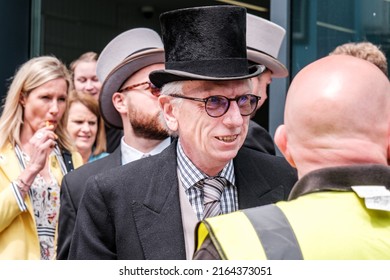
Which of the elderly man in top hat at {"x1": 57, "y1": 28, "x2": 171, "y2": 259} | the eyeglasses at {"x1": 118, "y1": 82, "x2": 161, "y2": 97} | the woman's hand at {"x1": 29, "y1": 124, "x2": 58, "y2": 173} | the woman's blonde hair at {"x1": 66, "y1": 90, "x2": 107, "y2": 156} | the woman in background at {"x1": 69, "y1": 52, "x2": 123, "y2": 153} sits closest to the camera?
the elderly man in top hat at {"x1": 57, "y1": 28, "x2": 171, "y2": 259}

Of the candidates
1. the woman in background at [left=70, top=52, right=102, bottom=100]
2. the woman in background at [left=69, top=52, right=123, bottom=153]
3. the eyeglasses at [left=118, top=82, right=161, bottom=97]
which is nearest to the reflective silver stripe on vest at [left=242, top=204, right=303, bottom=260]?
the eyeglasses at [left=118, top=82, right=161, bottom=97]

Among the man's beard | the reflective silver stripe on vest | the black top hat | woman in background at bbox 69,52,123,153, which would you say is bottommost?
woman in background at bbox 69,52,123,153

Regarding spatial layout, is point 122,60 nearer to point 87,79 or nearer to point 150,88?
point 150,88

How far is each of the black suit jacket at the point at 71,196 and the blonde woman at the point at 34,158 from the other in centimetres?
59

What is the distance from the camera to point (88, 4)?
11.5 m

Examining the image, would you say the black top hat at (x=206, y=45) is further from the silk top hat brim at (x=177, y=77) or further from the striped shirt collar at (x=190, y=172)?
the striped shirt collar at (x=190, y=172)

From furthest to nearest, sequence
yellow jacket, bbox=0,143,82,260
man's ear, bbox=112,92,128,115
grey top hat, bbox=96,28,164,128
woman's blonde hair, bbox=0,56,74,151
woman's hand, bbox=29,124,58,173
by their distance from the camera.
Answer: woman's blonde hair, bbox=0,56,74,151
woman's hand, bbox=29,124,58,173
yellow jacket, bbox=0,143,82,260
man's ear, bbox=112,92,128,115
grey top hat, bbox=96,28,164,128

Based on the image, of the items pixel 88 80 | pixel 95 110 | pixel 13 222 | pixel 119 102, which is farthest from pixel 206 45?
pixel 88 80

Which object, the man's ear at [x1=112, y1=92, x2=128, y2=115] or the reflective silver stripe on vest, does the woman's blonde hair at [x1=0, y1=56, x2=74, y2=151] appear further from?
the reflective silver stripe on vest

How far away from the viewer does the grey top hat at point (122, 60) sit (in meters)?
4.62

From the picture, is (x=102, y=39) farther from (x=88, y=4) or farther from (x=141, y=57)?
(x=141, y=57)

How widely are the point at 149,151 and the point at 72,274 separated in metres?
1.85

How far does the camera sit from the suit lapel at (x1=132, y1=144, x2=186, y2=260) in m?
3.43

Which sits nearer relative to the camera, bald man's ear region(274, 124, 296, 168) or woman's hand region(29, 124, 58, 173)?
bald man's ear region(274, 124, 296, 168)
